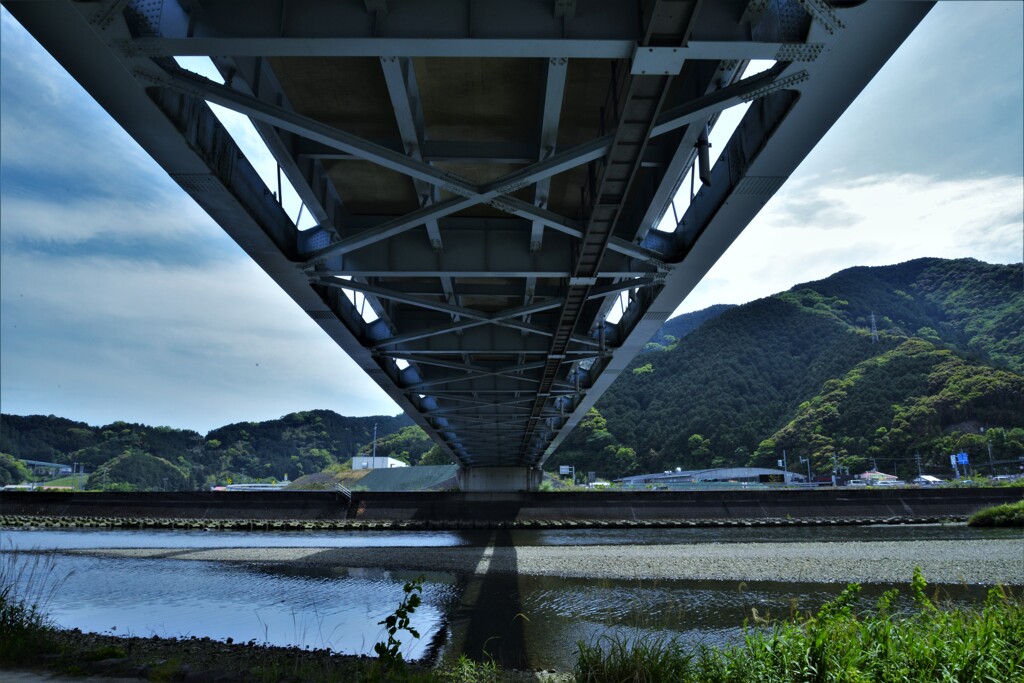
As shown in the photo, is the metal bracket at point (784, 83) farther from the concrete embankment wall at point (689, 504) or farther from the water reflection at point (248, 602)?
the concrete embankment wall at point (689, 504)

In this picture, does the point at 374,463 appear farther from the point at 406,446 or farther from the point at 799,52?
the point at 799,52

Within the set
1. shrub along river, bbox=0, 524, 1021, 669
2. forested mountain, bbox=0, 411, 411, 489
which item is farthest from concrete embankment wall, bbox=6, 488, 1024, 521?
shrub along river, bbox=0, 524, 1021, 669

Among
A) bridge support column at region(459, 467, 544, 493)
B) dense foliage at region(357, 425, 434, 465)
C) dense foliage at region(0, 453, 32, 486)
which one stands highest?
dense foliage at region(357, 425, 434, 465)

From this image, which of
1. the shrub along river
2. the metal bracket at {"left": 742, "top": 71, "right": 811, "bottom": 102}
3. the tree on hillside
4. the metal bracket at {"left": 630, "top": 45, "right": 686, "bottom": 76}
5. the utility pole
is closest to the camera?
the metal bracket at {"left": 630, "top": 45, "right": 686, "bottom": 76}

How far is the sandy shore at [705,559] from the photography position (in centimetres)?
2161

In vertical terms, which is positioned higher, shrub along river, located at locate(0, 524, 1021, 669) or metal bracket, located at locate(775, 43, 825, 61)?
metal bracket, located at locate(775, 43, 825, 61)

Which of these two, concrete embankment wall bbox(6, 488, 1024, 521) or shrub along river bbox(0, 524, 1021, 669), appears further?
concrete embankment wall bbox(6, 488, 1024, 521)

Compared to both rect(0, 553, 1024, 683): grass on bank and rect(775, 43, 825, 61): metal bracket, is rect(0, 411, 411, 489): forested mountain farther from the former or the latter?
rect(775, 43, 825, 61): metal bracket

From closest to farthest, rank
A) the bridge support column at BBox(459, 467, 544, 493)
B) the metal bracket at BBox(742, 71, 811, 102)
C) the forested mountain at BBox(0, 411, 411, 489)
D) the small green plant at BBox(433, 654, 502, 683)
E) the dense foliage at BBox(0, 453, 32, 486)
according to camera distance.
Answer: the metal bracket at BBox(742, 71, 811, 102) → the small green plant at BBox(433, 654, 502, 683) → the dense foliage at BBox(0, 453, 32, 486) → the bridge support column at BBox(459, 467, 544, 493) → the forested mountain at BBox(0, 411, 411, 489)

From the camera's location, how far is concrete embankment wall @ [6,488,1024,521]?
177 ft

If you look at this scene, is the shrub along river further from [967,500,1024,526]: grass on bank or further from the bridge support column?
the bridge support column

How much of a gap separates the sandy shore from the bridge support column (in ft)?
85.1

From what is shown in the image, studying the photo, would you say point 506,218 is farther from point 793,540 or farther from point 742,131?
point 793,540

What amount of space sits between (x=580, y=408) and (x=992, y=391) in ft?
332
